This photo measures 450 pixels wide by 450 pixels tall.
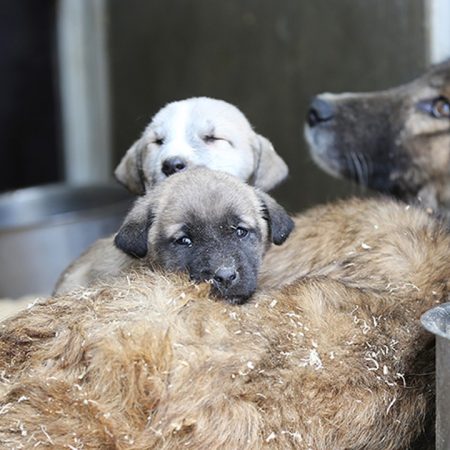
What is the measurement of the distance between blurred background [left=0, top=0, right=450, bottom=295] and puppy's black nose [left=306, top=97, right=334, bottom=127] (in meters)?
0.69

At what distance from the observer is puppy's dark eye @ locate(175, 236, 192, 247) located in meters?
2.74

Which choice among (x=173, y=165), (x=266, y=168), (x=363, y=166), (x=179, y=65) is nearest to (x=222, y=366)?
(x=173, y=165)

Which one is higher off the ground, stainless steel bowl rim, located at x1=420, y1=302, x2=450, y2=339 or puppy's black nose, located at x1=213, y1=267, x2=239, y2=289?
stainless steel bowl rim, located at x1=420, y1=302, x2=450, y2=339

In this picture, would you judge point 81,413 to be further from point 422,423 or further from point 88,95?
point 88,95

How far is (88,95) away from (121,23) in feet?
2.08

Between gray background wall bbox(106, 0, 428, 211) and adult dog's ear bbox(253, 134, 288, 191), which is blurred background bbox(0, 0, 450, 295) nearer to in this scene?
gray background wall bbox(106, 0, 428, 211)

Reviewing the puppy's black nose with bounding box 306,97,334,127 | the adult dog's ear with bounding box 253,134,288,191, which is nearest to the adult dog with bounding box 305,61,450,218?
the puppy's black nose with bounding box 306,97,334,127

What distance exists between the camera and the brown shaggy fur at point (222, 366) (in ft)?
7.14

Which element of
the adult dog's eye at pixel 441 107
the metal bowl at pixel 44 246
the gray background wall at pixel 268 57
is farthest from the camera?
the metal bowl at pixel 44 246

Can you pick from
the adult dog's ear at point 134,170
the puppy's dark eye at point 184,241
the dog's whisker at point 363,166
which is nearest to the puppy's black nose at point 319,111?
the dog's whisker at point 363,166

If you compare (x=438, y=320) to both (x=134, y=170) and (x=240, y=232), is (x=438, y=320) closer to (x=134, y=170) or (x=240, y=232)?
(x=240, y=232)

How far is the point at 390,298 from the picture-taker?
2547mm

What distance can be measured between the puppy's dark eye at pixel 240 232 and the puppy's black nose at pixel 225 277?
21cm

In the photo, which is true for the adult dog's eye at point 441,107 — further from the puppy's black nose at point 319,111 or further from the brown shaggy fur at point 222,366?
the brown shaggy fur at point 222,366
